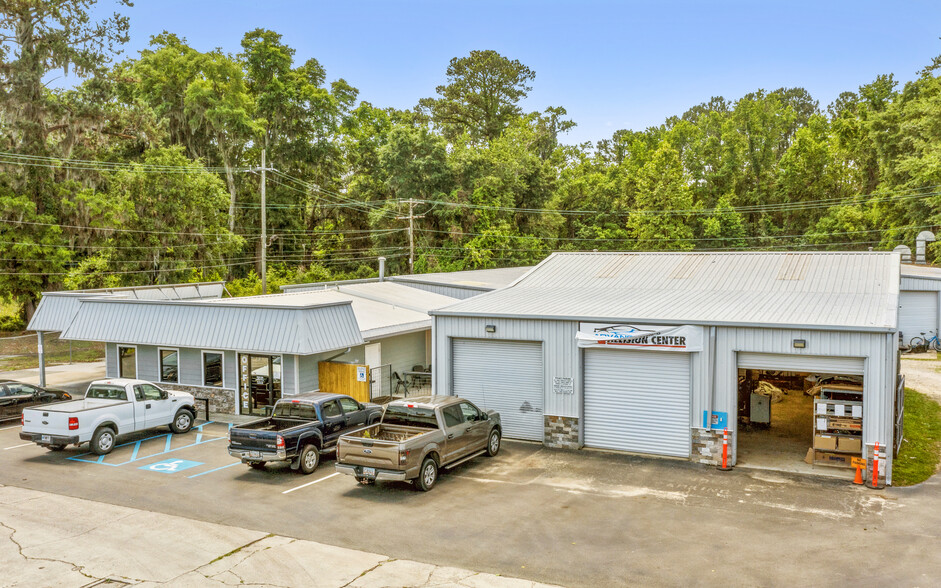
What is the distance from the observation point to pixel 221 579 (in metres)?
9.32

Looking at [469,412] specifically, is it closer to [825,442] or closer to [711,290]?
[825,442]

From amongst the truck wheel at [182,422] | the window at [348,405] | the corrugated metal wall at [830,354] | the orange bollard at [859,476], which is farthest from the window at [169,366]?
the orange bollard at [859,476]

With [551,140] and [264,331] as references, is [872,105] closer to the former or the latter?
[551,140]

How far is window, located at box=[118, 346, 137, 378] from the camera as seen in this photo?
23297 mm

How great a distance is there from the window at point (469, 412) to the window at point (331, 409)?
322 centimetres

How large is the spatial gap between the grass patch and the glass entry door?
1627cm

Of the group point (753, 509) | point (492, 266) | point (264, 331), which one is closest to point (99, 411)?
point (264, 331)

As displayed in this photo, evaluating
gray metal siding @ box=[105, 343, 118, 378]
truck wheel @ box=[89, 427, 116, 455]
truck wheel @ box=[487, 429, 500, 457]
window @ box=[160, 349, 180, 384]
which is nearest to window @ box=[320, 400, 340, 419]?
truck wheel @ box=[487, 429, 500, 457]

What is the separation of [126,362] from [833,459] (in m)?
22.5

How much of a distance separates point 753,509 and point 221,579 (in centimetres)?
920

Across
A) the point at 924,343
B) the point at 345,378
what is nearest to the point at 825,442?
the point at 345,378

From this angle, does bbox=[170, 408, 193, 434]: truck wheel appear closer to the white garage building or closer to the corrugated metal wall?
the corrugated metal wall

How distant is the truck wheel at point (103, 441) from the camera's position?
1617cm

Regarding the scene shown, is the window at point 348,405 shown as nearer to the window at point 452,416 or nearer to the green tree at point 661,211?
the window at point 452,416
